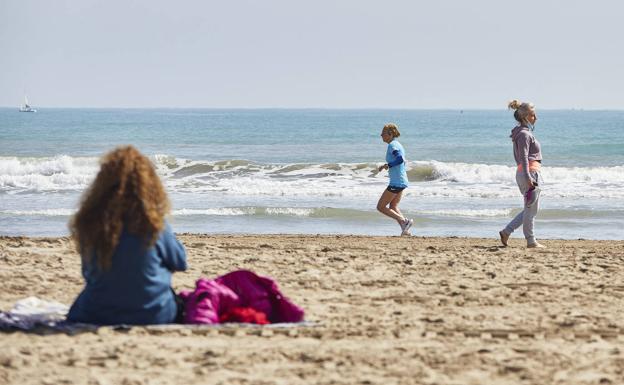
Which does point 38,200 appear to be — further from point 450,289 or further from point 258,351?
point 258,351

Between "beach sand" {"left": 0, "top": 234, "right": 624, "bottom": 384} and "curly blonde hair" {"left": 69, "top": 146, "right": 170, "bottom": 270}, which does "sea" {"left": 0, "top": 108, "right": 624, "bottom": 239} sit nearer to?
"beach sand" {"left": 0, "top": 234, "right": 624, "bottom": 384}

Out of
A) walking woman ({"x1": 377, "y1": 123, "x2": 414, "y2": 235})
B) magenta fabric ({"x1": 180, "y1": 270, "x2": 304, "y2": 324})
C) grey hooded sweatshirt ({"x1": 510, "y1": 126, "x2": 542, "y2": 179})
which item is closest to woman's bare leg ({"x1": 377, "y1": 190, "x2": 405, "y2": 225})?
walking woman ({"x1": 377, "y1": 123, "x2": 414, "y2": 235})

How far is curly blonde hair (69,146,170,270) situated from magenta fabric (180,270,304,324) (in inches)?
29.1

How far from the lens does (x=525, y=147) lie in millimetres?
10734

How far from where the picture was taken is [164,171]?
30.6 metres

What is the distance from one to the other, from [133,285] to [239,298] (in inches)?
33.3

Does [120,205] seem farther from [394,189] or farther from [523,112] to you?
[394,189]

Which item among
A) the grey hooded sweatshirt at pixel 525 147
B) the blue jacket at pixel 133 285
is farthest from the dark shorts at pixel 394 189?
the blue jacket at pixel 133 285

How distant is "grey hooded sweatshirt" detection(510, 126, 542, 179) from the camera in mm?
10711

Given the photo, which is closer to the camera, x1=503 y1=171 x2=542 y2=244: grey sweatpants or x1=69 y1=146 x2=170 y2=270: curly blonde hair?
x1=69 y1=146 x2=170 y2=270: curly blonde hair

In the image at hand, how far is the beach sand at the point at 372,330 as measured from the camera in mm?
5578

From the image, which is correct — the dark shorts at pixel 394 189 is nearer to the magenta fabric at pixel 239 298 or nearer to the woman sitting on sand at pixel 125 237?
the magenta fabric at pixel 239 298

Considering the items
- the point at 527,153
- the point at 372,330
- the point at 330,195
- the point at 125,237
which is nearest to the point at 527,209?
the point at 527,153

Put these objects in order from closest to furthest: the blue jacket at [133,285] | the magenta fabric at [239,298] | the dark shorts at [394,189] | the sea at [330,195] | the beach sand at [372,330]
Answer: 1. the beach sand at [372,330]
2. the blue jacket at [133,285]
3. the magenta fabric at [239,298]
4. the dark shorts at [394,189]
5. the sea at [330,195]
